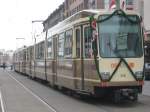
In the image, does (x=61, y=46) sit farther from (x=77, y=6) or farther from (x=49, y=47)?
(x=77, y=6)

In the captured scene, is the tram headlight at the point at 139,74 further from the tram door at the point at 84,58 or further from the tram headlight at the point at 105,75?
the tram door at the point at 84,58

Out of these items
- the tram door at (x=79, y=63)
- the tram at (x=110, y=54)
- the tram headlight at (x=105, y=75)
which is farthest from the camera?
the tram door at (x=79, y=63)

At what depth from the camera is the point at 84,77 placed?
749 inches

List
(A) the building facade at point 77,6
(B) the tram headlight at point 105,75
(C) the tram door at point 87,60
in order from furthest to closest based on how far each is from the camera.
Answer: (A) the building facade at point 77,6
(C) the tram door at point 87,60
(B) the tram headlight at point 105,75

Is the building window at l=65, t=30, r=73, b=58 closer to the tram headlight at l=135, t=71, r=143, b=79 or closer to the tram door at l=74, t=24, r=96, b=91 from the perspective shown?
the tram door at l=74, t=24, r=96, b=91

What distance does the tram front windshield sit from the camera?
17938 millimetres

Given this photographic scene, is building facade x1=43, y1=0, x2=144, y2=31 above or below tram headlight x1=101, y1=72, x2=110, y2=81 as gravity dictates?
above

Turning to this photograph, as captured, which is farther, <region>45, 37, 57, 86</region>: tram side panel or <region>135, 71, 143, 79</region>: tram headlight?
<region>45, 37, 57, 86</region>: tram side panel

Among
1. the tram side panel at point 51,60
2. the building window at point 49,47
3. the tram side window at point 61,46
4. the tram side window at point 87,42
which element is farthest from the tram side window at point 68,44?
the building window at point 49,47

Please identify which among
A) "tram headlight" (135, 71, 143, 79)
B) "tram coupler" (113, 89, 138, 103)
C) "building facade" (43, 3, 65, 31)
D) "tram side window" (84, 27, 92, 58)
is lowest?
"tram coupler" (113, 89, 138, 103)

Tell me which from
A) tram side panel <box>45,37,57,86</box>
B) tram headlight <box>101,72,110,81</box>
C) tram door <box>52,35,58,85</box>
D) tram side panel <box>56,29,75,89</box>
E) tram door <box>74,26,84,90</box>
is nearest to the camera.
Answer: tram headlight <box>101,72,110,81</box>

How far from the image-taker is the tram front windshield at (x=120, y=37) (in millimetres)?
17938

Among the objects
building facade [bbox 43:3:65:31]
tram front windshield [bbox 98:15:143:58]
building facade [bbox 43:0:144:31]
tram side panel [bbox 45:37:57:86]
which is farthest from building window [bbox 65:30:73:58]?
building facade [bbox 43:3:65:31]

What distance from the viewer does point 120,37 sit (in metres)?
18.1
